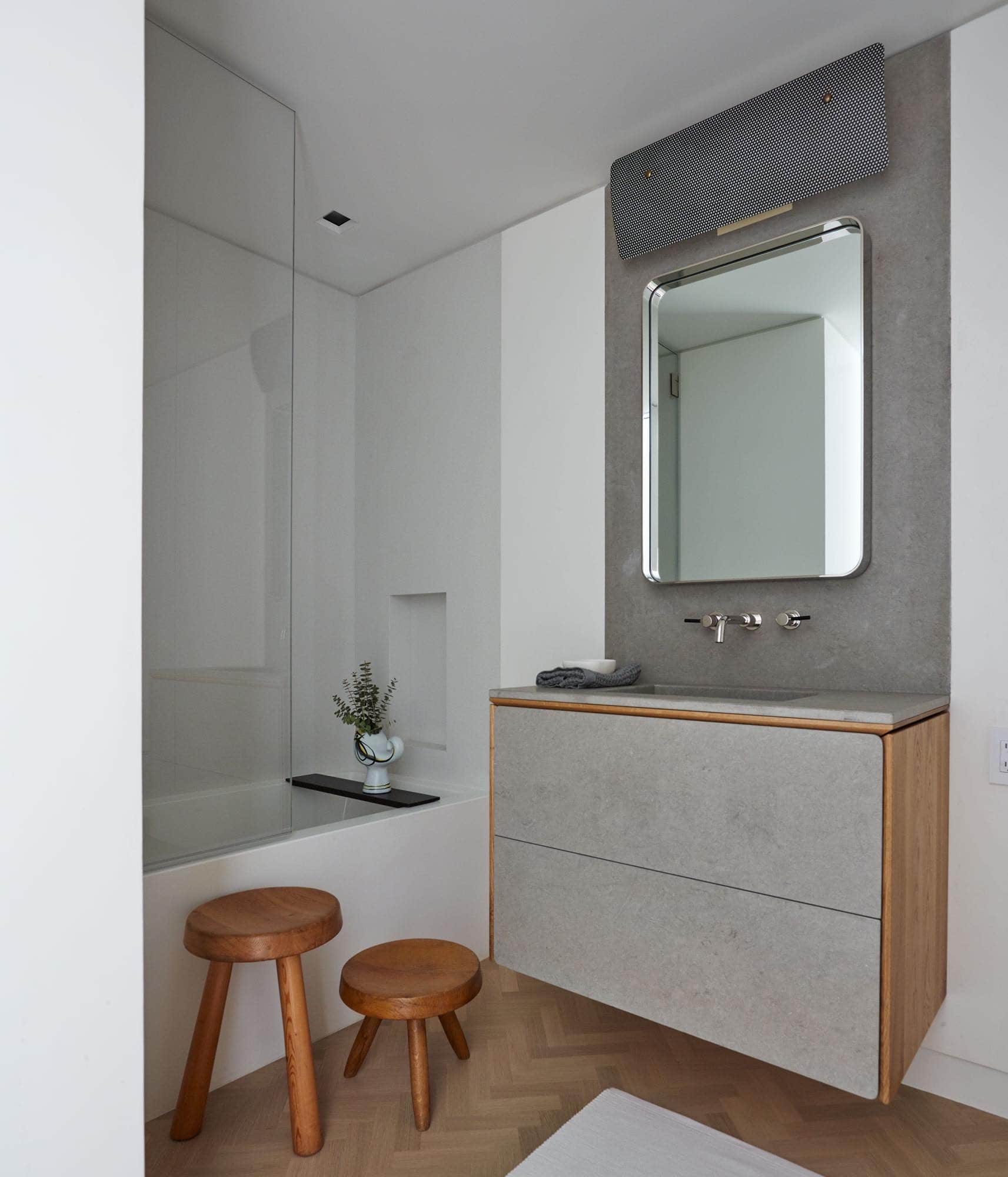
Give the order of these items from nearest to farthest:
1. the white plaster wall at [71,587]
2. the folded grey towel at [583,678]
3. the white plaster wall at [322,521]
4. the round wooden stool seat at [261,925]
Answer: the white plaster wall at [71,587], the round wooden stool seat at [261,925], the folded grey towel at [583,678], the white plaster wall at [322,521]

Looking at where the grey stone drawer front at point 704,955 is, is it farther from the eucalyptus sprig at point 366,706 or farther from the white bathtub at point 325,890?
the eucalyptus sprig at point 366,706

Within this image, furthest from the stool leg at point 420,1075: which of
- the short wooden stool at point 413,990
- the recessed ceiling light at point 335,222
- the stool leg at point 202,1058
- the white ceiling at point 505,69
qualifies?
the recessed ceiling light at point 335,222

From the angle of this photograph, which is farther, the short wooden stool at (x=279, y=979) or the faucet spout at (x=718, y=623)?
the faucet spout at (x=718, y=623)

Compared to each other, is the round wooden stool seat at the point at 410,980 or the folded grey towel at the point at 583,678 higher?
the folded grey towel at the point at 583,678

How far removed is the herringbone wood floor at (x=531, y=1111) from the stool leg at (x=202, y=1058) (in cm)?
4

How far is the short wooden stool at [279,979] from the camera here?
182 cm

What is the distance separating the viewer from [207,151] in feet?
7.63

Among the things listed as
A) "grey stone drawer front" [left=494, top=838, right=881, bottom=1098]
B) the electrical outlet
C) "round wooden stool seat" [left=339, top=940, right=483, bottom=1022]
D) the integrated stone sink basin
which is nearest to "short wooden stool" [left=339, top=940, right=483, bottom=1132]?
"round wooden stool seat" [left=339, top=940, right=483, bottom=1022]

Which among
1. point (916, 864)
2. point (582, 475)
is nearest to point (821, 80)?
point (582, 475)

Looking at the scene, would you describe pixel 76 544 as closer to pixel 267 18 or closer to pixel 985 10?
pixel 267 18

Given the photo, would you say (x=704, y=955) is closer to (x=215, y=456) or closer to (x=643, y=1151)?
(x=643, y=1151)

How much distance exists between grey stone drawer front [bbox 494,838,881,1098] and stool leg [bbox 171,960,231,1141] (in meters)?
0.74

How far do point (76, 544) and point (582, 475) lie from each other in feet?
5.94

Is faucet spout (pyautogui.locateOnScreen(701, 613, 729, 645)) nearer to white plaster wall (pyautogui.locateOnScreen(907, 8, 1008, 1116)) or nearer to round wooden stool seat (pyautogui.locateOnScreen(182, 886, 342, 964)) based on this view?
white plaster wall (pyautogui.locateOnScreen(907, 8, 1008, 1116))
